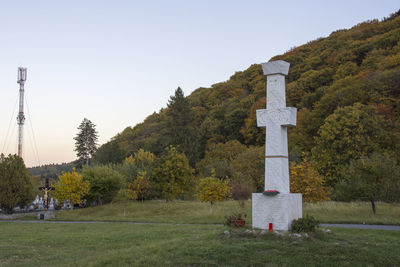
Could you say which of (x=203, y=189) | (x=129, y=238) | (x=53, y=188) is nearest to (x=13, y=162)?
(x=53, y=188)

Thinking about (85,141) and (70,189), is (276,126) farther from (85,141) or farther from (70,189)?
(85,141)

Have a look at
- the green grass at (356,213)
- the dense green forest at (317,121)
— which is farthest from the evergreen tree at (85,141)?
the green grass at (356,213)

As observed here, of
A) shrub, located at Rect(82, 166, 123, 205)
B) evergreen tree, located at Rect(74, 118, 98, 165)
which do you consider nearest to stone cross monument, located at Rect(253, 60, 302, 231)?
shrub, located at Rect(82, 166, 123, 205)

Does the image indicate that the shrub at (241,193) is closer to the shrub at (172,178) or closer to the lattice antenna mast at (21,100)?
the shrub at (172,178)

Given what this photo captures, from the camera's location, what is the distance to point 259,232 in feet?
44.8

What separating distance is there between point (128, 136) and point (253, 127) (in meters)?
45.5

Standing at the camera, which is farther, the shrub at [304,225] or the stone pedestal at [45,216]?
the stone pedestal at [45,216]

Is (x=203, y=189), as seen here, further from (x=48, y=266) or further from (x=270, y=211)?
Result: (x=48, y=266)

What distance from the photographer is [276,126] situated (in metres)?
15.2

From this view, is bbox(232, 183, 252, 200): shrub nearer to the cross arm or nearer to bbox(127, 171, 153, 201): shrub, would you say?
bbox(127, 171, 153, 201): shrub

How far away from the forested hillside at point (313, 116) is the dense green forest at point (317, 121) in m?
0.11

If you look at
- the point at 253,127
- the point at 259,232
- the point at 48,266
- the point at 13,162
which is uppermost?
the point at 253,127

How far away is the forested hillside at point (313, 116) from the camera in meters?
42.1

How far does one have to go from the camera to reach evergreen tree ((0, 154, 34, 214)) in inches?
1475
